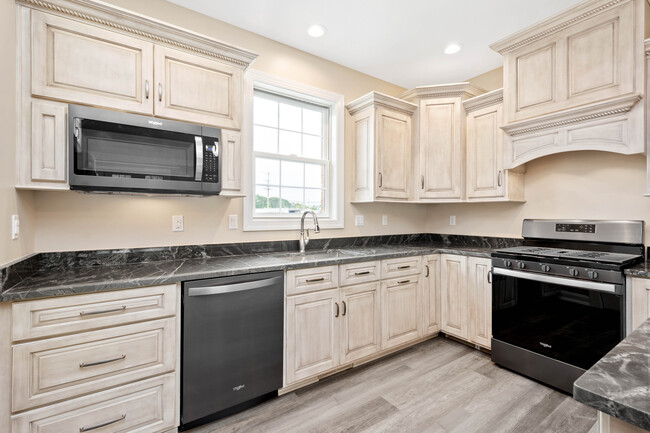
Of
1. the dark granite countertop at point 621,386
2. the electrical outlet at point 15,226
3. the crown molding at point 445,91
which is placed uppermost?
the crown molding at point 445,91

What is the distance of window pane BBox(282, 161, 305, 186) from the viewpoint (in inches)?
119

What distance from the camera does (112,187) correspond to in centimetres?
182

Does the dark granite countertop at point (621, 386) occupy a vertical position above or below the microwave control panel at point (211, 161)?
below

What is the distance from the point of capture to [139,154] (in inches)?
75.5

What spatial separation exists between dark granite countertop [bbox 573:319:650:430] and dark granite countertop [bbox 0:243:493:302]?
173 cm

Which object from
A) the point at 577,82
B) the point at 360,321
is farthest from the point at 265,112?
the point at 577,82

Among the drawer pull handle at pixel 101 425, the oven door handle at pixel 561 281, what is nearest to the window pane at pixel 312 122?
the oven door handle at pixel 561 281

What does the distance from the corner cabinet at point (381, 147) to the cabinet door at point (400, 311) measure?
89cm

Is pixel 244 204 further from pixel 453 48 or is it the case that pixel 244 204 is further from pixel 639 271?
pixel 639 271

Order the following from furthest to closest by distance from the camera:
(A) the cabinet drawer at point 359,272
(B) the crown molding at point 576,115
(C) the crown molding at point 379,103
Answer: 1. (C) the crown molding at point 379,103
2. (A) the cabinet drawer at point 359,272
3. (B) the crown molding at point 576,115

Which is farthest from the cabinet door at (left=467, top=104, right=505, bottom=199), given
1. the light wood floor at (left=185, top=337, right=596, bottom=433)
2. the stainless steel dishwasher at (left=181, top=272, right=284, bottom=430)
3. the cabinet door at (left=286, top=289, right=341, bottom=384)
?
the stainless steel dishwasher at (left=181, top=272, right=284, bottom=430)

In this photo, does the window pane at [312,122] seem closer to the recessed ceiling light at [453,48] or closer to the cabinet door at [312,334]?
the recessed ceiling light at [453,48]

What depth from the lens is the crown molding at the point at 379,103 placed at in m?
3.10

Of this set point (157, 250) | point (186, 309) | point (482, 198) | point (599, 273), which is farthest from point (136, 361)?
point (482, 198)
